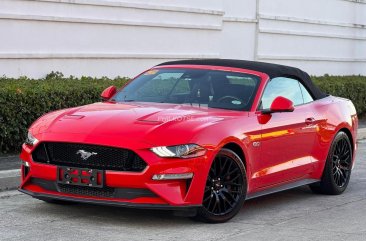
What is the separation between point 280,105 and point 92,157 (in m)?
2.10

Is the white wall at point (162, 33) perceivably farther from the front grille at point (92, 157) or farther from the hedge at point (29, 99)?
the front grille at point (92, 157)

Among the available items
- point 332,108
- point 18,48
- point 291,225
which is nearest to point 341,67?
point 18,48

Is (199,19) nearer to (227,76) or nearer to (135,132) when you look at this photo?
(227,76)

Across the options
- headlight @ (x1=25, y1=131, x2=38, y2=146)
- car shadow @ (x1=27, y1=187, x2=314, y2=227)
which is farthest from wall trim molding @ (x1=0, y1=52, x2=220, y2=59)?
headlight @ (x1=25, y1=131, x2=38, y2=146)

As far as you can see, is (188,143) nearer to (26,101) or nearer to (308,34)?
(26,101)

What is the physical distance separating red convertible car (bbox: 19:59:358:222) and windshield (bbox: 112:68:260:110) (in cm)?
1

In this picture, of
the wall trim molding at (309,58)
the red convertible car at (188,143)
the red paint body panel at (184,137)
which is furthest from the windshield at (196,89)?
the wall trim molding at (309,58)

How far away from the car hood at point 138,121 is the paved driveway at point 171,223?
2.56ft

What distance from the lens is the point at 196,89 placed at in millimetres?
9023

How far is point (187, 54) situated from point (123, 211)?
1095 cm

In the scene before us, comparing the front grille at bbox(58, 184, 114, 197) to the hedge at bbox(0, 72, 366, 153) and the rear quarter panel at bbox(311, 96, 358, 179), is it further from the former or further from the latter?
the hedge at bbox(0, 72, 366, 153)

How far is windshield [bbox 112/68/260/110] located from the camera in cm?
890

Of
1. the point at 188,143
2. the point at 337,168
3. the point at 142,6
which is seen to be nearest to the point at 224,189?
the point at 188,143

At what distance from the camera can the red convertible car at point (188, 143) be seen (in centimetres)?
764
